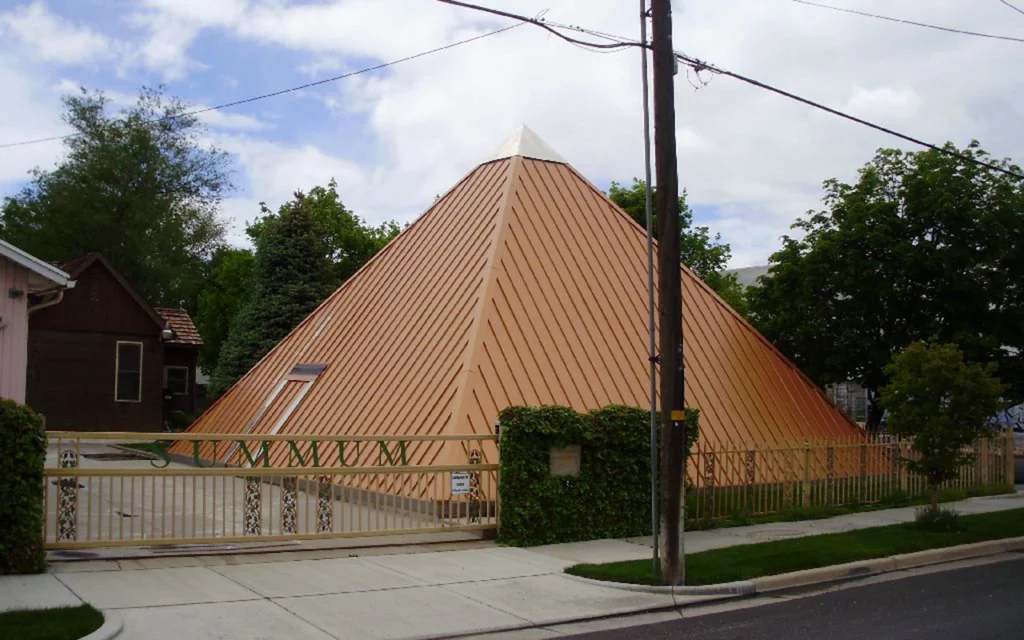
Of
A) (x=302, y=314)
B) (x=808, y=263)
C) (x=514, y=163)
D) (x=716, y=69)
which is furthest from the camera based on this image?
(x=302, y=314)

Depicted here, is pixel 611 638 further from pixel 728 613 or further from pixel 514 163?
pixel 514 163

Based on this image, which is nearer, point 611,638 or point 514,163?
point 611,638

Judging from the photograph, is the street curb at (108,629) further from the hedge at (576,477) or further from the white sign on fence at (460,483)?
the hedge at (576,477)

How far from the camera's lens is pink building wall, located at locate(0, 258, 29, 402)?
1383 centimetres

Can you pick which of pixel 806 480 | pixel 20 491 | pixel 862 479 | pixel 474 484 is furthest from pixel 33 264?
pixel 862 479

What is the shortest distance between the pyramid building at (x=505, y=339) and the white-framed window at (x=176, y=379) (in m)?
16.1

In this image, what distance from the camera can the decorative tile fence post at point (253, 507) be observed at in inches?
487

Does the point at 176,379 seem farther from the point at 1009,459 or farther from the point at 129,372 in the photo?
the point at 1009,459

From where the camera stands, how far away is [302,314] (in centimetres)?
3441

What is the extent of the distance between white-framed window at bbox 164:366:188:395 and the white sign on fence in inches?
1156

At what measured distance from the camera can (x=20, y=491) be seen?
10.3m

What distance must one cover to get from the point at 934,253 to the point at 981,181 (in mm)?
2318

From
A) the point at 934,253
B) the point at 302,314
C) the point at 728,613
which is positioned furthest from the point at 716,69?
the point at 302,314

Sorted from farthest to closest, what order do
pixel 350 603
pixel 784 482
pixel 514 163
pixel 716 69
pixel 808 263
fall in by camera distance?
pixel 808 263, pixel 514 163, pixel 784 482, pixel 716 69, pixel 350 603
